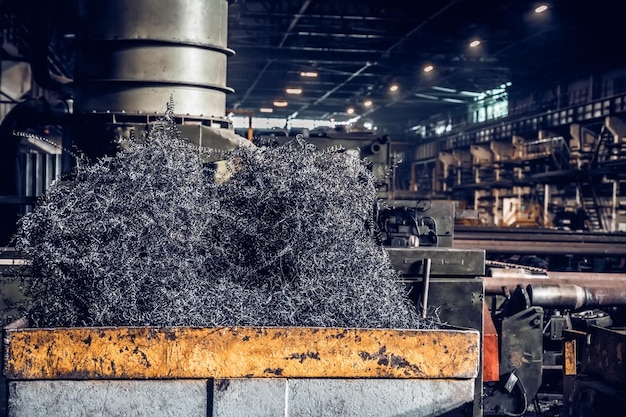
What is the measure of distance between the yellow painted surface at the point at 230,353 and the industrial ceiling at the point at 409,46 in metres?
17.8

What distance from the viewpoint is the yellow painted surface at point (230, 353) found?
235 cm

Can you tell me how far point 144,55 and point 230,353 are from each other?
398 cm

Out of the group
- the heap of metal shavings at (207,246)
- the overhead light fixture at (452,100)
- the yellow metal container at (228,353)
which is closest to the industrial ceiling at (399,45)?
the overhead light fixture at (452,100)

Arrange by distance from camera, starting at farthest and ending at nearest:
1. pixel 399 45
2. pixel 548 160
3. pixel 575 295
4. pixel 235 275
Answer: pixel 548 160 < pixel 399 45 < pixel 575 295 < pixel 235 275

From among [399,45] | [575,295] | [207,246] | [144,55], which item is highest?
[399,45]

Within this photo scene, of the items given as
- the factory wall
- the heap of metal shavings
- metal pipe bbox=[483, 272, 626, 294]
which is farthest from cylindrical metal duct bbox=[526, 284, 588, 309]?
the factory wall

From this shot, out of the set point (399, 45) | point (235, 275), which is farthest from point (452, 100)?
point (235, 275)

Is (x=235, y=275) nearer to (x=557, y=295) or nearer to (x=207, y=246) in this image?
(x=207, y=246)

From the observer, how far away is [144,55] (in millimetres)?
5723

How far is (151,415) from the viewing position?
2.36 m

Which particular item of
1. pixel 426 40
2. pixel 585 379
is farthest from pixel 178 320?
pixel 426 40

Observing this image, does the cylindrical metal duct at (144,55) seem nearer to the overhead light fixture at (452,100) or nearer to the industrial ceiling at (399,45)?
the industrial ceiling at (399,45)

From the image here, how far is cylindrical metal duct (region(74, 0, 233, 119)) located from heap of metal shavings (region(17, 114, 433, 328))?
2959 mm

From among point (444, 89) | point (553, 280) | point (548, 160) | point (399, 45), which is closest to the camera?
point (553, 280)
